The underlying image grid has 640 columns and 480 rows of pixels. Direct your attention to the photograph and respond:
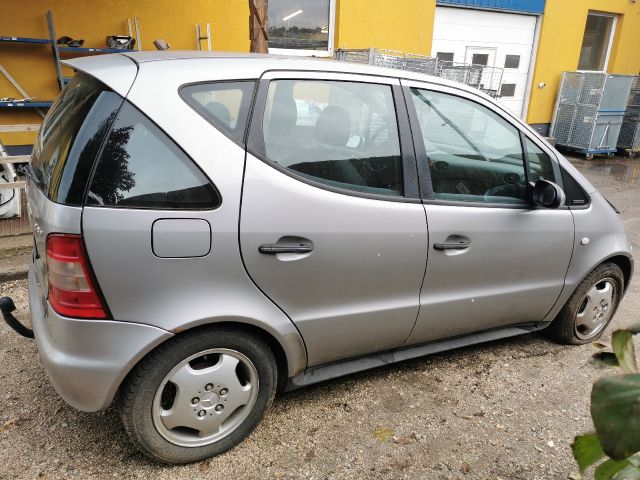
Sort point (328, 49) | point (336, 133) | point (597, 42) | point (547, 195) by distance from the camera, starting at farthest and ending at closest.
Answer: point (597, 42)
point (328, 49)
point (547, 195)
point (336, 133)

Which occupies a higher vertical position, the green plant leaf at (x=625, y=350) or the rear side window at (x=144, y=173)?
the rear side window at (x=144, y=173)

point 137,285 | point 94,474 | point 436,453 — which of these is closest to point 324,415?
point 436,453

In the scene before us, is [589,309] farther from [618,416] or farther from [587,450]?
[618,416]

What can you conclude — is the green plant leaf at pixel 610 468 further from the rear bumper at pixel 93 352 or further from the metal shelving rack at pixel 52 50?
the metal shelving rack at pixel 52 50

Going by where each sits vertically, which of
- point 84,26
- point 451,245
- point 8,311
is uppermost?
point 84,26

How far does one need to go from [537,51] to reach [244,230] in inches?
429

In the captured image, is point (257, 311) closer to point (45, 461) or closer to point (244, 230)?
point (244, 230)

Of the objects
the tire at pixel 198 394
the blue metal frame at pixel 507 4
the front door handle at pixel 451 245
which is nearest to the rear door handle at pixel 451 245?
the front door handle at pixel 451 245

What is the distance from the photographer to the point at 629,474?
1.19 m

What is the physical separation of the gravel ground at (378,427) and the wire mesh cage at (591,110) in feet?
29.3

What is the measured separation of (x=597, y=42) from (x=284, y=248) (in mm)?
13412

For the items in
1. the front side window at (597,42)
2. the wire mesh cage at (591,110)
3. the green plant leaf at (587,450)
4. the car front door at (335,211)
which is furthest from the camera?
the front side window at (597,42)

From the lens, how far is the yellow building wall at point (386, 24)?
7965 millimetres

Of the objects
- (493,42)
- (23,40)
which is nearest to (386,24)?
(493,42)
